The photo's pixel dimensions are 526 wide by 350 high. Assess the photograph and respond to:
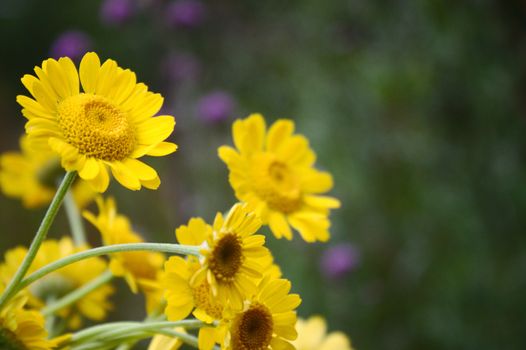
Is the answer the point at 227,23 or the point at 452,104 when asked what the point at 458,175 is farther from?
the point at 227,23

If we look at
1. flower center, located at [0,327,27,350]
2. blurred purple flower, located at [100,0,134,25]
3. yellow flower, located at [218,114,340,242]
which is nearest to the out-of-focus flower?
flower center, located at [0,327,27,350]

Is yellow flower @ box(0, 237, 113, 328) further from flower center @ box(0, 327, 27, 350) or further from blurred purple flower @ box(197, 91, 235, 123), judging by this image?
blurred purple flower @ box(197, 91, 235, 123)

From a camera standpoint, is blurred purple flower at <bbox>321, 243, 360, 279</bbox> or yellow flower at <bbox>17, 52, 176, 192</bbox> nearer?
yellow flower at <bbox>17, 52, 176, 192</bbox>

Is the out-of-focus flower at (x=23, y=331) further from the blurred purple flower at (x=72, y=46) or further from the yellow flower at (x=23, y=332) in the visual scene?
the blurred purple flower at (x=72, y=46)

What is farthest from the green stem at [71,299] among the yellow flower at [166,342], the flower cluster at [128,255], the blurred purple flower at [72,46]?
the blurred purple flower at [72,46]

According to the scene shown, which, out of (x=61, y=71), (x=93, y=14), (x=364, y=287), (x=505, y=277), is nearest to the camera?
(x=61, y=71)

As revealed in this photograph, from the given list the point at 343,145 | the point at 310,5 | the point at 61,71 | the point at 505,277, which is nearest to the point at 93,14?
the point at 310,5

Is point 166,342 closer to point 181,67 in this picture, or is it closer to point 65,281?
point 65,281
